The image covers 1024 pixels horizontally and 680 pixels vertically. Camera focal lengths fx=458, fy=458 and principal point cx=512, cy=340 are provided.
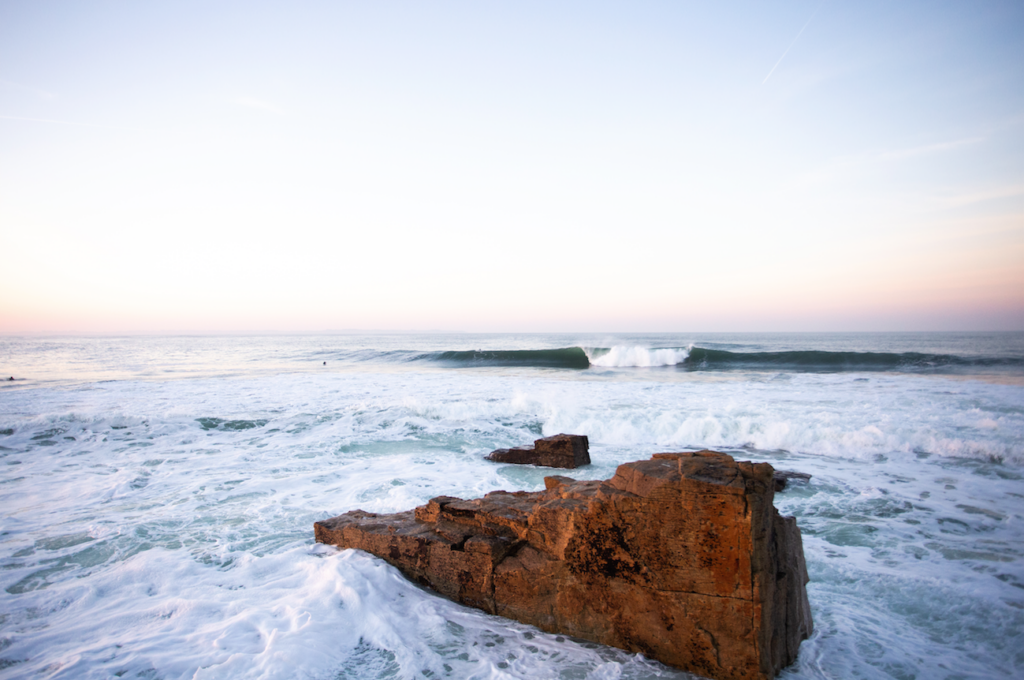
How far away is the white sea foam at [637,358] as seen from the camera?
27.0 m

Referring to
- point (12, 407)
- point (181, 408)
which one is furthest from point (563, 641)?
point (12, 407)

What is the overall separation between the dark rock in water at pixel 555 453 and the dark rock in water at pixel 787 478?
2763 millimetres

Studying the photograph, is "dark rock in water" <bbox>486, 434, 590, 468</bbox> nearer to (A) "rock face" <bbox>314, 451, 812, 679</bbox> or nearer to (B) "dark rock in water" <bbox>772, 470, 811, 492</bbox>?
(B) "dark rock in water" <bbox>772, 470, 811, 492</bbox>

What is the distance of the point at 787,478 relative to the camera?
251 inches

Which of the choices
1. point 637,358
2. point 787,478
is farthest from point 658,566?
point 637,358

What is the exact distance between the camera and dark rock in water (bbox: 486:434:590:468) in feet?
24.5

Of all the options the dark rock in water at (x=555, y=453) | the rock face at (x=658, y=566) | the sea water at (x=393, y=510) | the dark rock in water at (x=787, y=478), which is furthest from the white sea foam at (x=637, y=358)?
the rock face at (x=658, y=566)

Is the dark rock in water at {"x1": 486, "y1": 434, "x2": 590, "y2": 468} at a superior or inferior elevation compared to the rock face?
inferior

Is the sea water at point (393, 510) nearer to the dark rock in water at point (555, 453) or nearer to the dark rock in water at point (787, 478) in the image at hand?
the dark rock in water at point (787, 478)

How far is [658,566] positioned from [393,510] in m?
3.66

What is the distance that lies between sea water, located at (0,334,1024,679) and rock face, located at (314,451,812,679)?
169mm

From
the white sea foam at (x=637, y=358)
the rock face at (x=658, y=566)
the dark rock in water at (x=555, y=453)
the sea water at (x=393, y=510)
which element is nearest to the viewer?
the rock face at (x=658, y=566)

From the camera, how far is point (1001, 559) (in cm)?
421

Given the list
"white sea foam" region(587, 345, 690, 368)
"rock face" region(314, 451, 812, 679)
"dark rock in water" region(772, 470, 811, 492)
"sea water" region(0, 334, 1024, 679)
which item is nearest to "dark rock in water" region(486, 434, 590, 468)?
"sea water" region(0, 334, 1024, 679)
